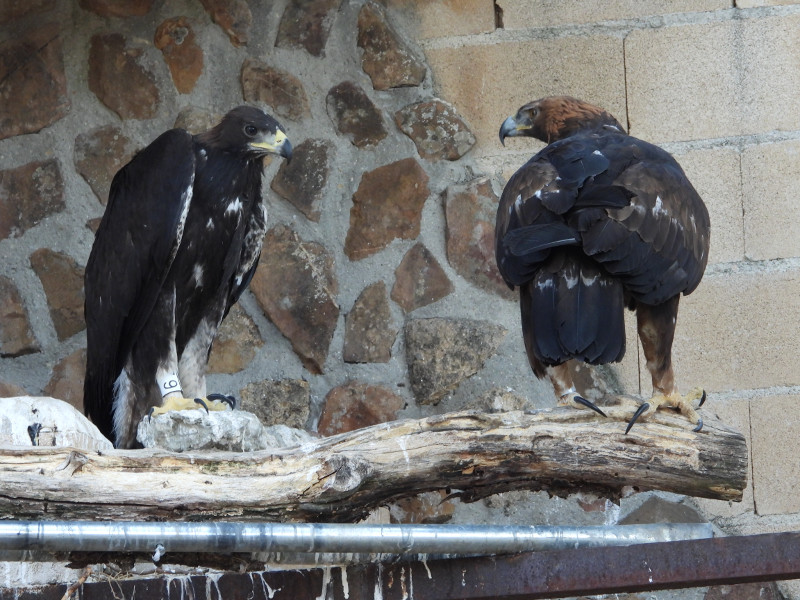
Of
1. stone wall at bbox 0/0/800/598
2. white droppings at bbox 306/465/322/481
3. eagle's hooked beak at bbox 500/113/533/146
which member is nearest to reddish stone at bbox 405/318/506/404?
stone wall at bbox 0/0/800/598

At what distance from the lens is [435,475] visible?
8.80 ft

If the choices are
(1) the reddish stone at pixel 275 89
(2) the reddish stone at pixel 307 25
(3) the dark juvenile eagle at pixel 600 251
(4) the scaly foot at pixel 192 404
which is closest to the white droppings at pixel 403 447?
(3) the dark juvenile eagle at pixel 600 251

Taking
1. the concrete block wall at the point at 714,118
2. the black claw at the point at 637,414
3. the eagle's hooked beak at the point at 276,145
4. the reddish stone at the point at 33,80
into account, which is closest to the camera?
the black claw at the point at 637,414

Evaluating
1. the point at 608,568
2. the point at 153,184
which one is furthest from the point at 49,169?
the point at 608,568

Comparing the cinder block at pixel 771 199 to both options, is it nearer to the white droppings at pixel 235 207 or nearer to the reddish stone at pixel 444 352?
the reddish stone at pixel 444 352

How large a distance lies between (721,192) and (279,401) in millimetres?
1774

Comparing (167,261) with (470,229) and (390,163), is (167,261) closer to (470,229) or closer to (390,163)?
(390,163)

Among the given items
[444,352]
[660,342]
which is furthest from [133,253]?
Answer: [660,342]

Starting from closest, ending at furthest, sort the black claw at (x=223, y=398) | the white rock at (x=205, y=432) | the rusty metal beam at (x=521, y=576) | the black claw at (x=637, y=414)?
the rusty metal beam at (x=521, y=576)
the black claw at (x=637, y=414)
the white rock at (x=205, y=432)
the black claw at (x=223, y=398)

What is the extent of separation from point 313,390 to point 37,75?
157 centimetres

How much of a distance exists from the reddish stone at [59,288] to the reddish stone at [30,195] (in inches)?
5.6

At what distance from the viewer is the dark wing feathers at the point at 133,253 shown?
153 inches

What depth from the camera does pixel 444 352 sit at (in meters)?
4.36

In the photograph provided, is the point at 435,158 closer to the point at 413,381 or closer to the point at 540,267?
the point at 413,381
